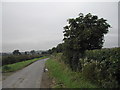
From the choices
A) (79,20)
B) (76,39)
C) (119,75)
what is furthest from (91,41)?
(119,75)

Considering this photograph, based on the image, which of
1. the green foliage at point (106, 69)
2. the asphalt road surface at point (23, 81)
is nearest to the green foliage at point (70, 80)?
the green foliage at point (106, 69)

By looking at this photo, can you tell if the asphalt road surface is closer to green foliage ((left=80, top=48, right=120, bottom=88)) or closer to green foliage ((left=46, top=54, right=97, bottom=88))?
green foliage ((left=46, top=54, right=97, bottom=88))

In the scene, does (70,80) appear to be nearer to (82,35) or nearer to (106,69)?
(106,69)

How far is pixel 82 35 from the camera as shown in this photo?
45.3 feet

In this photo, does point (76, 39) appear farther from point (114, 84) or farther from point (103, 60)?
point (114, 84)

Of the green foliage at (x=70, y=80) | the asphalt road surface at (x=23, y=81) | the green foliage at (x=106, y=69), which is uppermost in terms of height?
the green foliage at (x=106, y=69)

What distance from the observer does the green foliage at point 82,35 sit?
13695 millimetres

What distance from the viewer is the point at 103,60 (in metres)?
8.15

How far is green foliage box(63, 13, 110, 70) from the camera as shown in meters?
13.7

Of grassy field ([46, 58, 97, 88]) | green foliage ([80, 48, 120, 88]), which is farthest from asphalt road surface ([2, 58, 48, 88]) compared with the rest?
green foliage ([80, 48, 120, 88])

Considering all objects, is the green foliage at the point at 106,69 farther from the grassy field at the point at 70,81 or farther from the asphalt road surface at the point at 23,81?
the asphalt road surface at the point at 23,81

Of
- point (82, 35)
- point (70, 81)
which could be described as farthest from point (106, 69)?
point (82, 35)

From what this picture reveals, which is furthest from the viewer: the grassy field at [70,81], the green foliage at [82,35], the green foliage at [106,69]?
the green foliage at [82,35]

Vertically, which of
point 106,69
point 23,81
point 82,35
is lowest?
point 23,81
